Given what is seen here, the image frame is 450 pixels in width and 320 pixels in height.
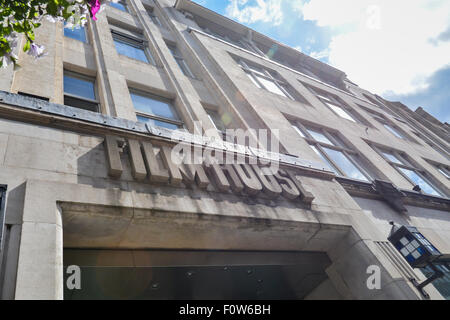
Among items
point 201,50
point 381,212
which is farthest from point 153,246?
point 201,50

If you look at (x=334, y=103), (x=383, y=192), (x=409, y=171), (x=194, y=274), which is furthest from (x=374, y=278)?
(x=334, y=103)

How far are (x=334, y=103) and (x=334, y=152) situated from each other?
23.9 ft

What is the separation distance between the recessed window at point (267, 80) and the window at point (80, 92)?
7875 mm

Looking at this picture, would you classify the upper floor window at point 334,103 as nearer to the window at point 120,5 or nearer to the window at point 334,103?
the window at point 334,103

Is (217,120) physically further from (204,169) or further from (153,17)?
(153,17)

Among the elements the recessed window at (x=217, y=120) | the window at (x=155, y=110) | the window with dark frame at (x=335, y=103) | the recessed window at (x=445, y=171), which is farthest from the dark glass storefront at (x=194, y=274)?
the recessed window at (x=445, y=171)

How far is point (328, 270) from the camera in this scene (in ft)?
21.4

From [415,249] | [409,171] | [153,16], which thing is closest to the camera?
[415,249]

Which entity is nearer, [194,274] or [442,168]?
[194,274]

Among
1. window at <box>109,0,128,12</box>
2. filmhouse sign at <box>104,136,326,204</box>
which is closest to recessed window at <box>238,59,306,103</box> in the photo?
window at <box>109,0,128,12</box>

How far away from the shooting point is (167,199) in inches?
189

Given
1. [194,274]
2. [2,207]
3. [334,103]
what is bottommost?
[194,274]
